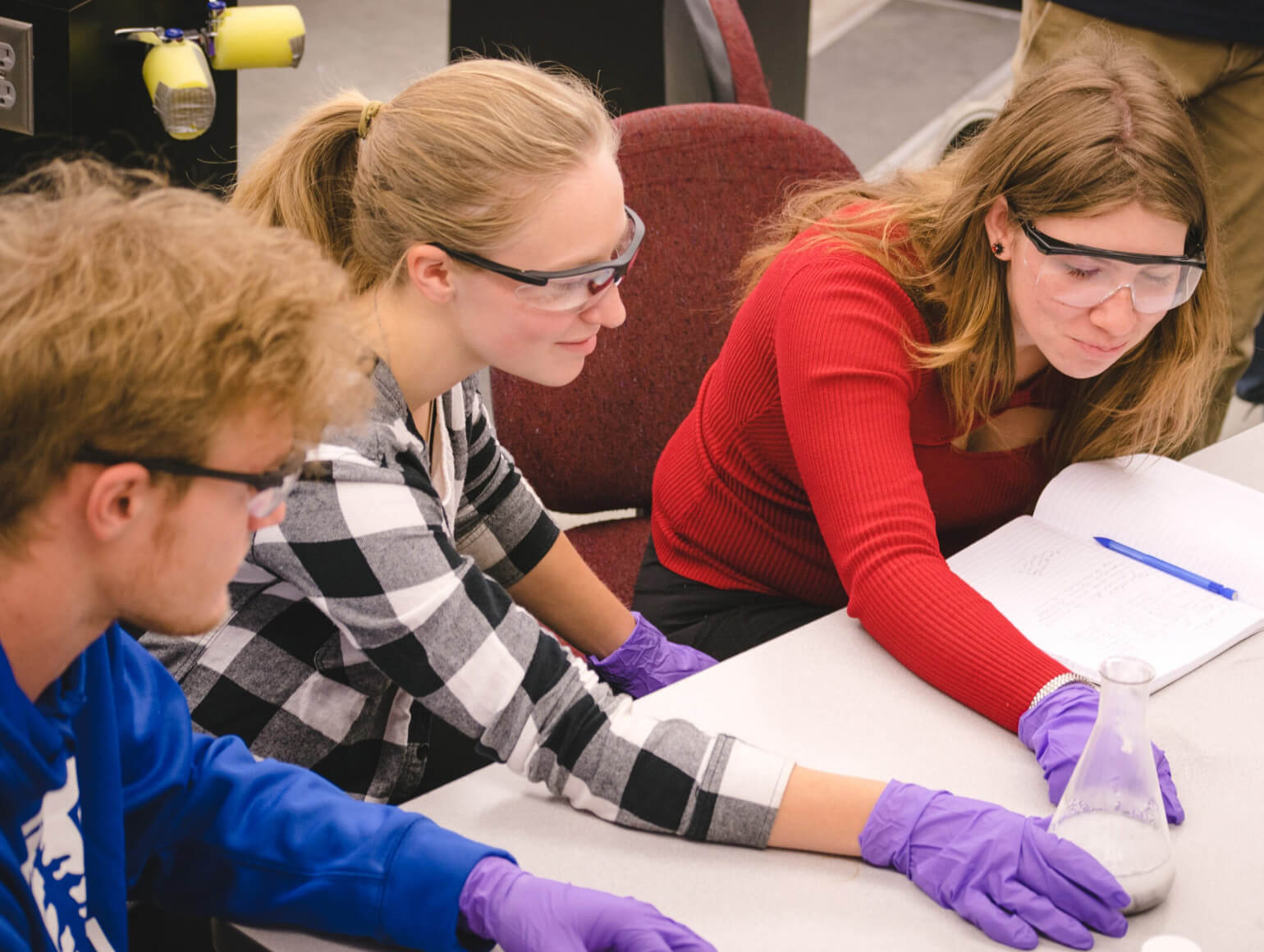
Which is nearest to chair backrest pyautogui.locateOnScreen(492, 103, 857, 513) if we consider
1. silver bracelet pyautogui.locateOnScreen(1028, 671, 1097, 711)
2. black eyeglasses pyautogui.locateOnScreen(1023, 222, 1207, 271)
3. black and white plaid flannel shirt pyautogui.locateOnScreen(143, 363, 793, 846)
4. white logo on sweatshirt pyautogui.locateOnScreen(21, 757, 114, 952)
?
black eyeglasses pyautogui.locateOnScreen(1023, 222, 1207, 271)

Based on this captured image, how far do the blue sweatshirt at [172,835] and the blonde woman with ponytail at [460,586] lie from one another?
8cm

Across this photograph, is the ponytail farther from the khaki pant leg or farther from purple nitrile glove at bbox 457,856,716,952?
the khaki pant leg

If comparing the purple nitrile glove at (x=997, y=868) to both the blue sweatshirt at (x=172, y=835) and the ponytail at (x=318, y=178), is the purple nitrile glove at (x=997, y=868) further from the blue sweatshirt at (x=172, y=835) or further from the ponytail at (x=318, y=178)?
the ponytail at (x=318, y=178)

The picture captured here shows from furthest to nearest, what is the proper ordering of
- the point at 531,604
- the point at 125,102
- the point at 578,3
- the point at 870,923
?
the point at 578,3 < the point at 125,102 < the point at 531,604 < the point at 870,923

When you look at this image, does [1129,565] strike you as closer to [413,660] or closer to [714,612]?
[714,612]

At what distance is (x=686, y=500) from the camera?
1.66 meters

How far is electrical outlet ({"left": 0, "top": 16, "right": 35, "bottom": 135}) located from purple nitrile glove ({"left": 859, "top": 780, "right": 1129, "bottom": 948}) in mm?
1592

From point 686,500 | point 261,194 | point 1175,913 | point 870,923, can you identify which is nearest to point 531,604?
point 686,500

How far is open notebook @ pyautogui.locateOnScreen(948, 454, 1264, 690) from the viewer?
1.30 m

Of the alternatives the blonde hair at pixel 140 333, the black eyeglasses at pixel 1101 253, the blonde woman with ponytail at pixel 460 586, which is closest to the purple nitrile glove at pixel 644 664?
the blonde woman with ponytail at pixel 460 586

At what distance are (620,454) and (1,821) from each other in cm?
111

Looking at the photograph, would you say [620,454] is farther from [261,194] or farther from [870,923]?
[870,923]

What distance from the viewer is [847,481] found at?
1343 mm

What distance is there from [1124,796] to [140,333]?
0.75 metres
